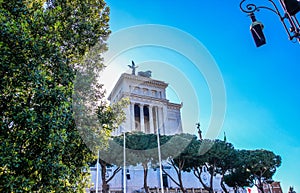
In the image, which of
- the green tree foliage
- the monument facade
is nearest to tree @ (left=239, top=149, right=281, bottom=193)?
the green tree foliage

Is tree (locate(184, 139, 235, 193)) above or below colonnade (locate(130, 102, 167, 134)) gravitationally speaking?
below

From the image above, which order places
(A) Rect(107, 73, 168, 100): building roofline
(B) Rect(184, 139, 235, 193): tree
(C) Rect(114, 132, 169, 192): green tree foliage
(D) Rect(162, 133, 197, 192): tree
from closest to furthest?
(C) Rect(114, 132, 169, 192): green tree foliage
(D) Rect(162, 133, 197, 192): tree
(B) Rect(184, 139, 235, 193): tree
(A) Rect(107, 73, 168, 100): building roofline

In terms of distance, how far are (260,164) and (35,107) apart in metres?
25.8

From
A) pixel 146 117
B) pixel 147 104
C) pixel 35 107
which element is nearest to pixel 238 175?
pixel 146 117

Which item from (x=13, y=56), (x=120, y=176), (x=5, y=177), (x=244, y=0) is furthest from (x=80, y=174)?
(x=120, y=176)

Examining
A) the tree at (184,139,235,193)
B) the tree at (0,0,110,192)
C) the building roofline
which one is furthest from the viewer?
the building roofline

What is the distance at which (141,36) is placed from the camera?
11.3 meters

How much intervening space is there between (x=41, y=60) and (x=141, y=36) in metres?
5.65

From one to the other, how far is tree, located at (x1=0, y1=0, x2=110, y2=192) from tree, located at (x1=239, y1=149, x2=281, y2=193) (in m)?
22.8

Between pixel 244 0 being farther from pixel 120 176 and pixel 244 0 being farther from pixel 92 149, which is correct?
pixel 120 176

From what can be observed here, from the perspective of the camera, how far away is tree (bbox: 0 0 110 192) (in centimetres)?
561

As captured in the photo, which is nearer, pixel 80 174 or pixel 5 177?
pixel 5 177

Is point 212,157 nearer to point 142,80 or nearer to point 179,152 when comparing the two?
point 179,152

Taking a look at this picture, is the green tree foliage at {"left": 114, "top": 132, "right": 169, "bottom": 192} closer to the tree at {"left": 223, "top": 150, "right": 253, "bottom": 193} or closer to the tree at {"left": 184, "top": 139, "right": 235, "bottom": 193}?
the tree at {"left": 184, "top": 139, "right": 235, "bottom": 193}
